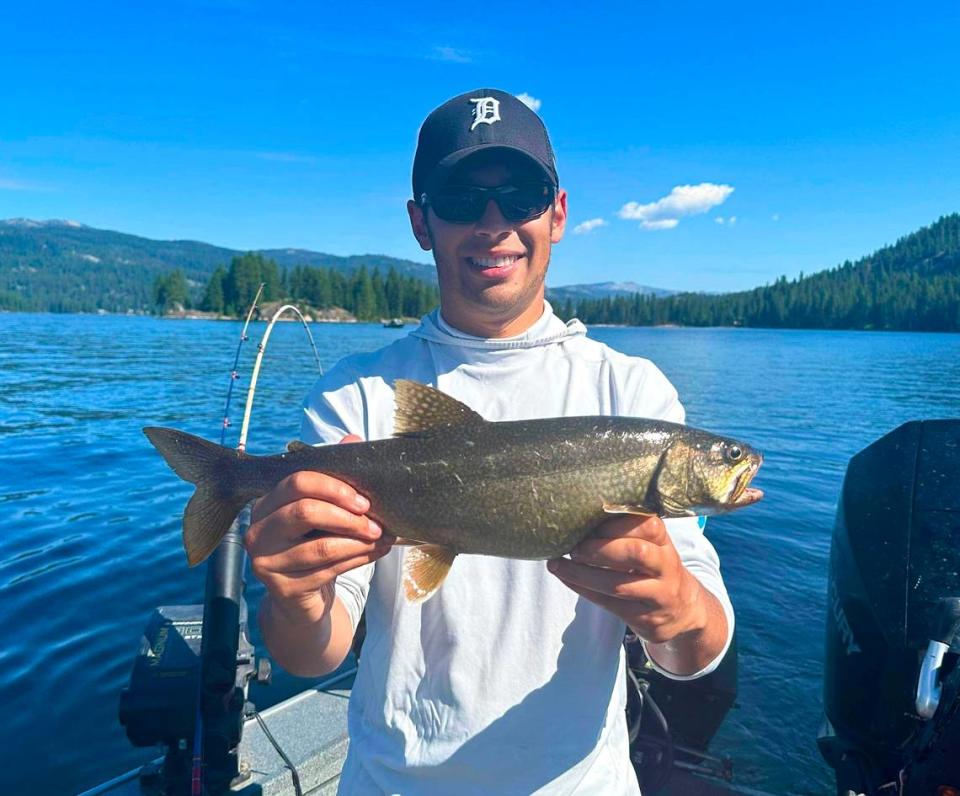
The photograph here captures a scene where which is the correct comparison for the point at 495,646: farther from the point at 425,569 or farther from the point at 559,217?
the point at 559,217

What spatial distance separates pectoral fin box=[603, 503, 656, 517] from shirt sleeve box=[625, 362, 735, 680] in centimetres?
21

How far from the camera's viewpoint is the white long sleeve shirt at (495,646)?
2.73 meters

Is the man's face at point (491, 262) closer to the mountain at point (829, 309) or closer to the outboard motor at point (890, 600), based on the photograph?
the outboard motor at point (890, 600)

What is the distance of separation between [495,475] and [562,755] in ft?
4.05

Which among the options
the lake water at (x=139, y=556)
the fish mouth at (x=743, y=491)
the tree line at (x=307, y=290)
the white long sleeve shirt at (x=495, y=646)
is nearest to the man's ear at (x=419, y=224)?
the white long sleeve shirt at (x=495, y=646)

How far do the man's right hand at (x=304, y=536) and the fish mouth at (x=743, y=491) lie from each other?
1.75 metres

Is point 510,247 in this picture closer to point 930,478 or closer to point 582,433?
point 582,433

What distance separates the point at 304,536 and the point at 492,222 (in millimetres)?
1829

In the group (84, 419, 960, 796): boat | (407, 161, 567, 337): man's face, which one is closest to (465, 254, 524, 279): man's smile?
(407, 161, 567, 337): man's face

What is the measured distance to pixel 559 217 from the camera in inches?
149

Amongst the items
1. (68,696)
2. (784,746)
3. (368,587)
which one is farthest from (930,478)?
(68,696)

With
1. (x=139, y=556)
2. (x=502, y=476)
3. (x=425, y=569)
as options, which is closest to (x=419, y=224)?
(x=502, y=476)

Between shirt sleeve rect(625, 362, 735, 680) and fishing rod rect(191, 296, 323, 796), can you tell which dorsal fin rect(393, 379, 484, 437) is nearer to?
shirt sleeve rect(625, 362, 735, 680)

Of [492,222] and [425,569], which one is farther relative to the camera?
[492,222]
